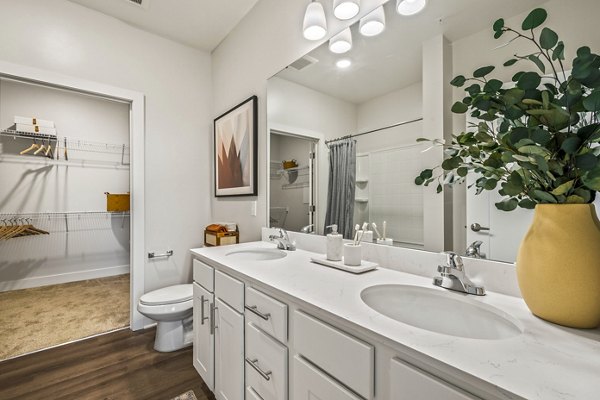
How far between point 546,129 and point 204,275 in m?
1.60

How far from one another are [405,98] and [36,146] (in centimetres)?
443

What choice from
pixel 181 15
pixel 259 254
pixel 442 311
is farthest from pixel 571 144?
pixel 181 15

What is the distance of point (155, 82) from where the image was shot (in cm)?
252

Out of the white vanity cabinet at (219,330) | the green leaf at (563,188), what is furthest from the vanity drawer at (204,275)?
the green leaf at (563,188)

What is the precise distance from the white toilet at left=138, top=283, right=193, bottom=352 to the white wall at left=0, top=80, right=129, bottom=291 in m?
2.48

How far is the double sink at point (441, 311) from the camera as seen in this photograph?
2.52 ft

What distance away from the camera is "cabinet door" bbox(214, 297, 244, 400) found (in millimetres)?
1213

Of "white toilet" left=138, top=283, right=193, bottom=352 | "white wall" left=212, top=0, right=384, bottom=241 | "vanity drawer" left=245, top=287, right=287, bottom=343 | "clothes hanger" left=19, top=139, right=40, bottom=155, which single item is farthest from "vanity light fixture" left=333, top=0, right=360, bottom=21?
"clothes hanger" left=19, top=139, right=40, bottom=155

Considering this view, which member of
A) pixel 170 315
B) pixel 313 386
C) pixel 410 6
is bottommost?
pixel 170 315

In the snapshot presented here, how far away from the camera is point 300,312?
88 cm

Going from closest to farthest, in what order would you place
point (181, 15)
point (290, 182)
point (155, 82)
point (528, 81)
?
1. point (528, 81)
2. point (290, 182)
3. point (181, 15)
4. point (155, 82)

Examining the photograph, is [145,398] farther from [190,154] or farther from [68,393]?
[190,154]

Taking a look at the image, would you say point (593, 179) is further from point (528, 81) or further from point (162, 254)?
point (162, 254)

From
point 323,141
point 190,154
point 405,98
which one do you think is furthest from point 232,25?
point 405,98
